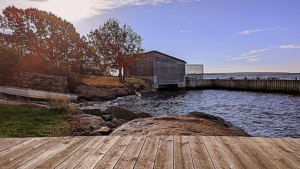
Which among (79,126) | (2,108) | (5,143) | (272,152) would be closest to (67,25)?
(2,108)

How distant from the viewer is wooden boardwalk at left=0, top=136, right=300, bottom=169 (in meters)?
2.92

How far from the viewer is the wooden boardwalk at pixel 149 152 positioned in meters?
2.92

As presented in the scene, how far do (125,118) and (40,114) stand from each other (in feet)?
12.8

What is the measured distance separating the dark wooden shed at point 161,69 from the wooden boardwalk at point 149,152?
36.6 metres

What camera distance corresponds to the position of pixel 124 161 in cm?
302

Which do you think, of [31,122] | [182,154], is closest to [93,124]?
[31,122]

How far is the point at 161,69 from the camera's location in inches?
Answer: 1668

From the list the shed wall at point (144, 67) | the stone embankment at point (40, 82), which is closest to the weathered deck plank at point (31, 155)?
the stone embankment at point (40, 82)

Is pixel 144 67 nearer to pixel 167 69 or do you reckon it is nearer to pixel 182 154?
pixel 167 69

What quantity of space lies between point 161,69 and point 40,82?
2558cm

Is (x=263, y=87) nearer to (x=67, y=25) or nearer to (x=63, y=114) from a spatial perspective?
(x=67, y=25)

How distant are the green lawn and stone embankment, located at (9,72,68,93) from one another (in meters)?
7.99

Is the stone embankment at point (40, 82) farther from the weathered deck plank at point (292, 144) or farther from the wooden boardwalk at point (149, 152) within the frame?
the weathered deck plank at point (292, 144)

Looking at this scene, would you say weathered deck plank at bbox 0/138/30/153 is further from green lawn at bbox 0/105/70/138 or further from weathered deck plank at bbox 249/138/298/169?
weathered deck plank at bbox 249/138/298/169
